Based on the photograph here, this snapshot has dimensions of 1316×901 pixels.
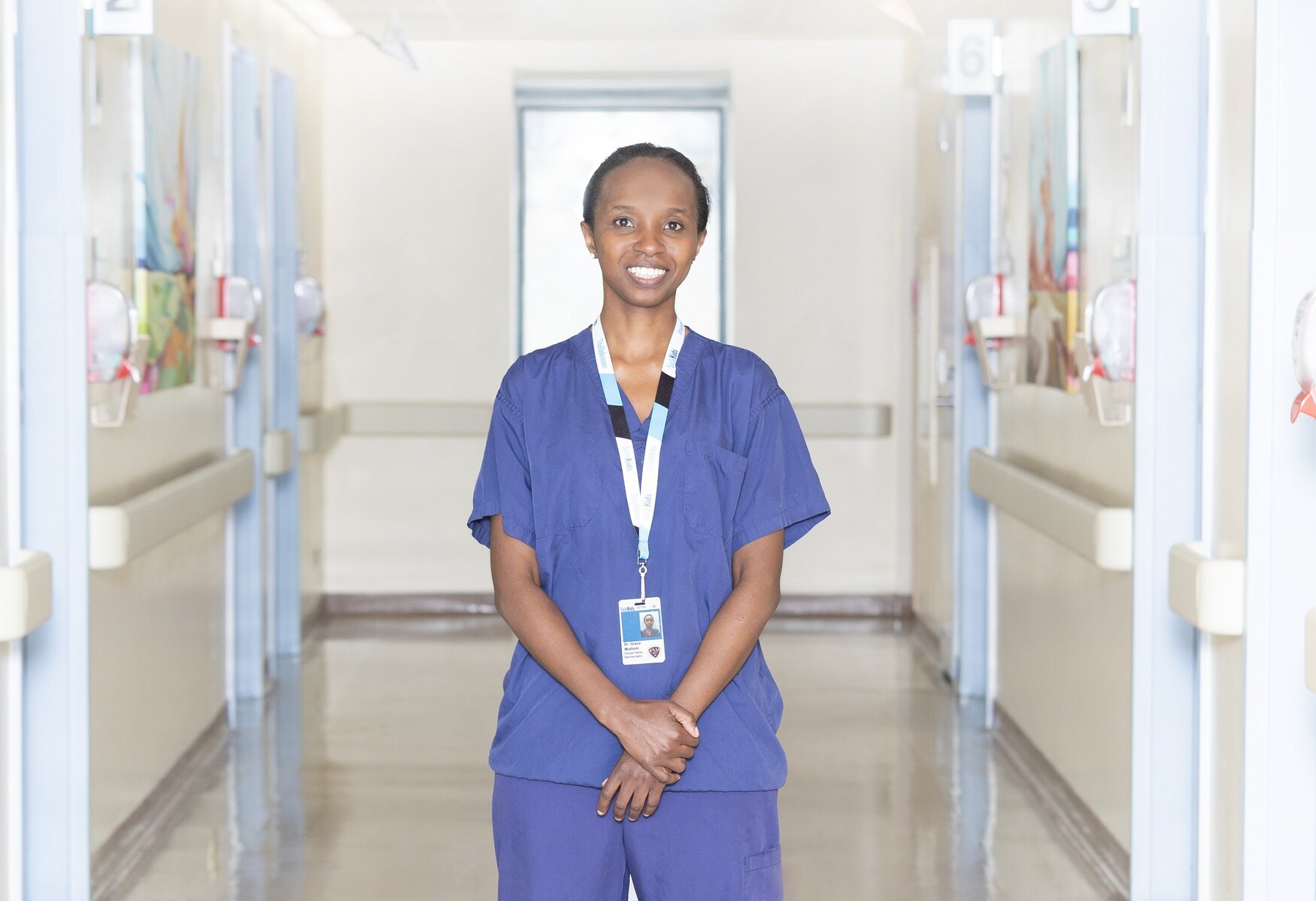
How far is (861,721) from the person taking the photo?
4812 mm

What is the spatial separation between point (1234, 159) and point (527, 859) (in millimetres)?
1565

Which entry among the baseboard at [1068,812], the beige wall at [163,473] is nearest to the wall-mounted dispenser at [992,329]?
the baseboard at [1068,812]

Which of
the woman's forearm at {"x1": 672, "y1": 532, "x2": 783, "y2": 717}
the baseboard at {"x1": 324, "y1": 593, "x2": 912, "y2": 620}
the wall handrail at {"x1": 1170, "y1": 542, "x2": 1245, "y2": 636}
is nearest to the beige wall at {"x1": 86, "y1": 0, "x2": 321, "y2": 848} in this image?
the baseboard at {"x1": 324, "y1": 593, "x2": 912, "y2": 620}

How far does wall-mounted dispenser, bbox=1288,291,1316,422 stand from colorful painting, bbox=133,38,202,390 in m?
2.74

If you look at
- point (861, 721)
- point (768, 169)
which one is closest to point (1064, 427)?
point (861, 721)

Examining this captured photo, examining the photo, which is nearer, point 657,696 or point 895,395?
point 657,696

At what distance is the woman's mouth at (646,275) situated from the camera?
1839 mm

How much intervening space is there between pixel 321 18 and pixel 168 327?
1.43 m

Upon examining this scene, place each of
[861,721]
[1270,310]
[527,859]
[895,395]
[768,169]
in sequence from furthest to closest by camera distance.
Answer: [895,395] < [768,169] < [861,721] < [1270,310] < [527,859]

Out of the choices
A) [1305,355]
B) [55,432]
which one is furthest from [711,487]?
[55,432]

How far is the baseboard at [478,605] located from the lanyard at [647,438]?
3.94 metres

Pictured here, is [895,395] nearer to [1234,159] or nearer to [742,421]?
[1234,159]

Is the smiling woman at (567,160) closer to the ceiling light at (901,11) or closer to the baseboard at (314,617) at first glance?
the ceiling light at (901,11)

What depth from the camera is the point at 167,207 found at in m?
4.08
